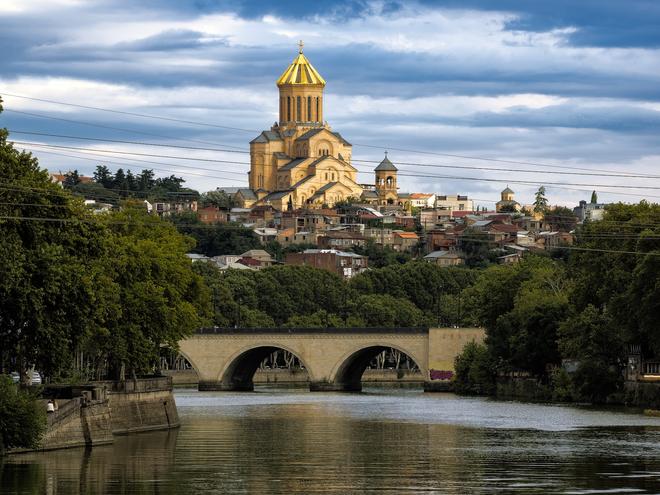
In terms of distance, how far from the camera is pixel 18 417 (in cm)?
4947

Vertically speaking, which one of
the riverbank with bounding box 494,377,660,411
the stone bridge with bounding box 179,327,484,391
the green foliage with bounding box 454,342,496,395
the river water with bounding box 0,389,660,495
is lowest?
the river water with bounding box 0,389,660,495

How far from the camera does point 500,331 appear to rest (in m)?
95.4

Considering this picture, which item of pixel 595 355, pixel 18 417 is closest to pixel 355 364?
pixel 595 355

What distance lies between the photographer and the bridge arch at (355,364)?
368 feet

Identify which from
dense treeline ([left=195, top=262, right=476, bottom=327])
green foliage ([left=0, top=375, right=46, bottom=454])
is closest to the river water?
green foliage ([left=0, top=375, right=46, bottom=454])

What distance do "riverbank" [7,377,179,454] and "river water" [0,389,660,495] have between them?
69 cm

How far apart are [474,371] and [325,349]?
57.7ft

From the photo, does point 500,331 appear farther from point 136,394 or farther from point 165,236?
point 136,394

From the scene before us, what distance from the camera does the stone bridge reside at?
4360 inches

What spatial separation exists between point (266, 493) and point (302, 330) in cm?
7410

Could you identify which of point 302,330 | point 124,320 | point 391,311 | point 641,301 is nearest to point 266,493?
point 124,320

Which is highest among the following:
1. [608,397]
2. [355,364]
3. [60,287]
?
[355,364]

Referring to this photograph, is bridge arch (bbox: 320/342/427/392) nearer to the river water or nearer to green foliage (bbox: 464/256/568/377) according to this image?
green foliage (bbox: 464/256/568/377)

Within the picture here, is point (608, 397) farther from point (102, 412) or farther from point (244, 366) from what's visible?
point (244, 366)
